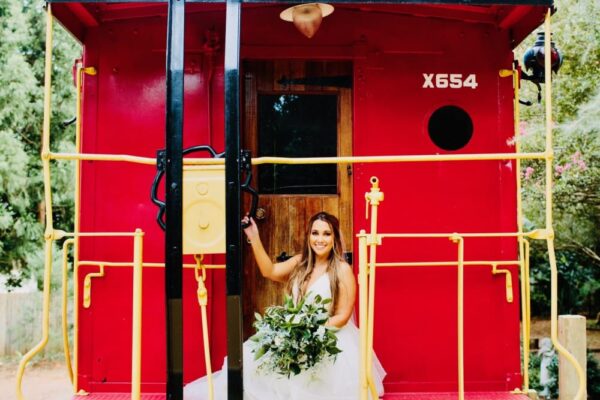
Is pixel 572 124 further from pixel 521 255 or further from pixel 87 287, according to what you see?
pixel 87 287

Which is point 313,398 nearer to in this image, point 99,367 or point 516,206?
point 99,367

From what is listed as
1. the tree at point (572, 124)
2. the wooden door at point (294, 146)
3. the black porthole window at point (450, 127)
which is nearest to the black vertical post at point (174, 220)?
the wooden door at point (294, 146)

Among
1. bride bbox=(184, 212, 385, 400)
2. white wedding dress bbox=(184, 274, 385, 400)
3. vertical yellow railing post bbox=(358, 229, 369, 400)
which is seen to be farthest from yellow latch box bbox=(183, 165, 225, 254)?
white wedding dress bbox=(184, 274, 385, 400)

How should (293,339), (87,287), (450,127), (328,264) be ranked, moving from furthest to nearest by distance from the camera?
1. (450,127)
2. (87,287)
3. (328,264)
4. (293,339)

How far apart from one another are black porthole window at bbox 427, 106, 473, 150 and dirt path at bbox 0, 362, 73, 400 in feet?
25.9

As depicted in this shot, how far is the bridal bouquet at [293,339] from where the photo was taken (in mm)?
3439

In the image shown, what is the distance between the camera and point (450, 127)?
4.39 metres

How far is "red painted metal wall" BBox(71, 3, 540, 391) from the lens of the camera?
Result: 4.21 m

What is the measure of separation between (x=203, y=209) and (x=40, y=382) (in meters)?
10.1

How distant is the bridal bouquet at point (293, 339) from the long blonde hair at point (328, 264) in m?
0.34

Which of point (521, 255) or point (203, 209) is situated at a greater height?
point (203, 209)

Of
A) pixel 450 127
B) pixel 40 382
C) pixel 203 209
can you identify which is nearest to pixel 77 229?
pixel 203 209

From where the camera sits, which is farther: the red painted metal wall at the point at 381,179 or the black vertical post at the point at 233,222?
the red painted metal wall at the point at 381,179

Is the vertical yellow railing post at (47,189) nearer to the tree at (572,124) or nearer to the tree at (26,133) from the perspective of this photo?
the tree at (572,124)
